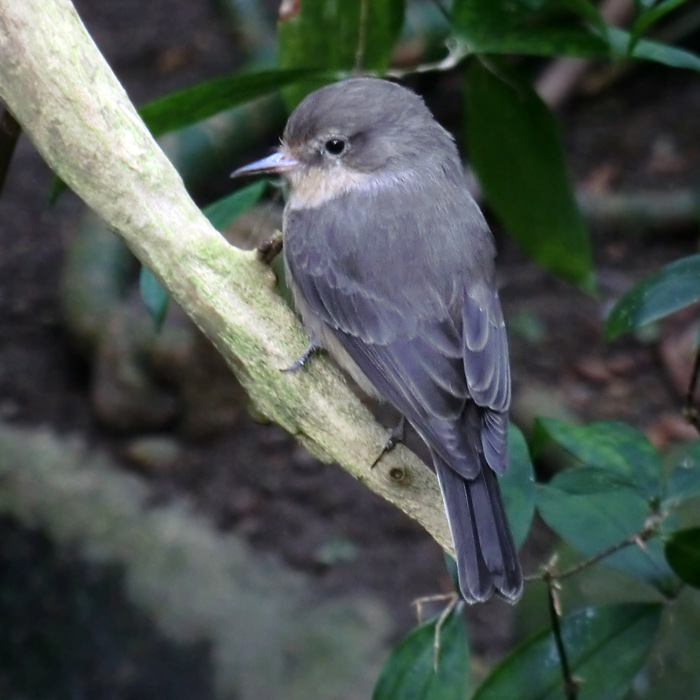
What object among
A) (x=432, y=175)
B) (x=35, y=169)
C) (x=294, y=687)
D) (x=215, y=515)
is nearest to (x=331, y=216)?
(x=432, y=175)

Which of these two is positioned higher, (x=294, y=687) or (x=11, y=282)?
(x=11, y=282)

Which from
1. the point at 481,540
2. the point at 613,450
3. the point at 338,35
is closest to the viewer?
the point at 481,540

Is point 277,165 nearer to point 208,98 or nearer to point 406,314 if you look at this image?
point 208,98

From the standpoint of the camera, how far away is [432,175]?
2.45m

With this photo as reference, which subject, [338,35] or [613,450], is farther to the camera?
[338,35]

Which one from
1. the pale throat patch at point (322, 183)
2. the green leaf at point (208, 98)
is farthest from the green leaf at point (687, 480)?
the green leaf at point (208, 98)

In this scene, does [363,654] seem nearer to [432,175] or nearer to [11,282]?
[432,175]

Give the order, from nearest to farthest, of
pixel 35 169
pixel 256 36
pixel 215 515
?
pixel 215 515 → pixel 35 169 → pixel 256 36

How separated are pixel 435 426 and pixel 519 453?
0.62 feet

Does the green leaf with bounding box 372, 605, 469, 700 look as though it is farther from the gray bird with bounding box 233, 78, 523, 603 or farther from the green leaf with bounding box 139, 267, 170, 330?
the green leaf with bounding box 139, 267, 170, 330

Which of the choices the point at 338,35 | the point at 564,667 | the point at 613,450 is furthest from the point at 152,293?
the point at 564,667

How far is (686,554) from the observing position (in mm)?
1873

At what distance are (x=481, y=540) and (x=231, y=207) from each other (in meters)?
0.97

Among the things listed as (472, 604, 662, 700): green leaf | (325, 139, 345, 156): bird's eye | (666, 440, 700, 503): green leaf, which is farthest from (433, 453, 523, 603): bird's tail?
(325, 139, 345, 156): bird's eye
